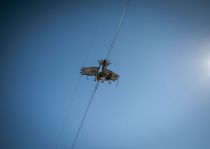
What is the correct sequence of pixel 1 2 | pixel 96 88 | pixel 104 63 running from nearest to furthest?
1. pixel 104 63
2. pixel 1 2
3. pixel 96 88

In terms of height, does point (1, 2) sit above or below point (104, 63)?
above

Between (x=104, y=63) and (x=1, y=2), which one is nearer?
(x=104, y=63)

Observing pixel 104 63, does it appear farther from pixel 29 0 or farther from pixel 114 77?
pixel 29 0

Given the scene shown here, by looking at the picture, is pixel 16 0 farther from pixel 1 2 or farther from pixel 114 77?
pixel 114 77

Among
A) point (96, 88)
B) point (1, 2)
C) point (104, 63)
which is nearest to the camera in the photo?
point (104, 63)

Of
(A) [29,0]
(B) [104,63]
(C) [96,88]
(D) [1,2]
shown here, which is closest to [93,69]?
(B) [104,63]

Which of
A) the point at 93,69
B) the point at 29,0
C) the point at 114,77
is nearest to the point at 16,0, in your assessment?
the point at 29,0

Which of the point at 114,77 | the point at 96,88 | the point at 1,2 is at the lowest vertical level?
the point at 114,77

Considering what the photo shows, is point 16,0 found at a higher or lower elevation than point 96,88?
higher
